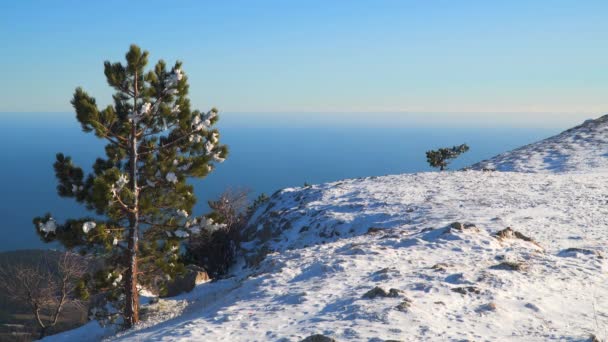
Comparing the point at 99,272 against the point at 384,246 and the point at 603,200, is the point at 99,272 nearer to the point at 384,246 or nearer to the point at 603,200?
the point at 384,246

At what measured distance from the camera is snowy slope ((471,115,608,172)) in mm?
30000

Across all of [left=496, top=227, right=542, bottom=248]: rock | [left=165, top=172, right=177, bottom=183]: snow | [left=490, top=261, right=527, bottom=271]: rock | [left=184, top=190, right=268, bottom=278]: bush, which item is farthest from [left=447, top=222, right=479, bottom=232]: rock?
[left=184, top=190, right=268, bottom=278]: bush

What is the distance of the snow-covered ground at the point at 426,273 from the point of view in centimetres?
779

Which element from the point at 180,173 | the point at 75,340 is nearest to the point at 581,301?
the point at 180,173

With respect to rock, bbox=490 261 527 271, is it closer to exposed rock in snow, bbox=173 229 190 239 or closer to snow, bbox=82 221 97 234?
exposed rock in snow, bbox=173 229 190 239

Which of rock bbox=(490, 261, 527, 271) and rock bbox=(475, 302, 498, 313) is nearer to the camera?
rock bbox=(475, 302, 498, 313)

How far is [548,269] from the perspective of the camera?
10.7 metres

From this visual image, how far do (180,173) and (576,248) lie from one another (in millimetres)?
12500

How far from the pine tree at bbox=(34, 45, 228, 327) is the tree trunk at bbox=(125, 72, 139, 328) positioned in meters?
0.03

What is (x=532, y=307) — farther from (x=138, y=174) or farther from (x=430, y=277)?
(x=138, y=174)

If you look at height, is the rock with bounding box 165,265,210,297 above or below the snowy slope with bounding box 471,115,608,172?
below

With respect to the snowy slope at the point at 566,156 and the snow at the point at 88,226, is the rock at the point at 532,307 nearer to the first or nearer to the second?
the snow at the point at 88,226

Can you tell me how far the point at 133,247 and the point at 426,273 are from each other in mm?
9667

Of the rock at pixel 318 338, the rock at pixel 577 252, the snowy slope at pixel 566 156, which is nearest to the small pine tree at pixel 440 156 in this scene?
the snowy slope at pixel 566 156
